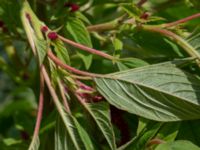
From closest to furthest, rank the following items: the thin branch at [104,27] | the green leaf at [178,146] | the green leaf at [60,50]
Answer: the green leaf at [178,146] → the green leaf at [60,50] → the thin branch at [104,27]

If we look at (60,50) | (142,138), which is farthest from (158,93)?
(60,50)

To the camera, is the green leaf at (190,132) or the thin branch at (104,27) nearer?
the green leaf at (190,132)

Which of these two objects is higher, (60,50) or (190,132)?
(60,50)

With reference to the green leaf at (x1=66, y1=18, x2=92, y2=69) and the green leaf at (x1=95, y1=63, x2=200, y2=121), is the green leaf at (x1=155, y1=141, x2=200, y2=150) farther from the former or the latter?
the green leaf at (x1=66, y1=18, x2=92, y2=69)

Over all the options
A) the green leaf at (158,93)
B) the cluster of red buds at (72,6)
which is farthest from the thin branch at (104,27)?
the green leaf at (158,93)

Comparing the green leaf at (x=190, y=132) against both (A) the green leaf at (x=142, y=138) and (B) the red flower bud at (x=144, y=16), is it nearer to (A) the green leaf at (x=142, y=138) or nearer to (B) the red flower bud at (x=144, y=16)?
(A) the green leaf at (x=142, y=138)

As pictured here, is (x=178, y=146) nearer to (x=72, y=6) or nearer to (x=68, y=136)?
(x=68, y=136)

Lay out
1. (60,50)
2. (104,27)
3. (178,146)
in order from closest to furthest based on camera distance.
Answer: (178,146) < (60,50) < (104,27)
